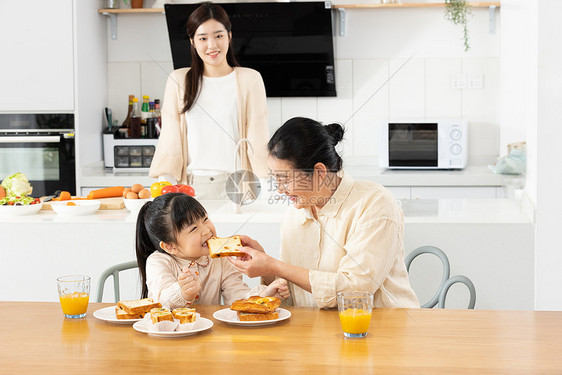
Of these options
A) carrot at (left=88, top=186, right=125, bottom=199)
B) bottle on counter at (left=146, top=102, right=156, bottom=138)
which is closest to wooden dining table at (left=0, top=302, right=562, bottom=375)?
carrot at (left=88, top=186, right=125, bottom=199)

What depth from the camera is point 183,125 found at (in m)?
3.04

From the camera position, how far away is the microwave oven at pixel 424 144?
404cm

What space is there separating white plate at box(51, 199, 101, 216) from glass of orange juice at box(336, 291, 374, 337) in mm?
1536

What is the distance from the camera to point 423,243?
8.02ft

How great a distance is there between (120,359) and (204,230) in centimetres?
55

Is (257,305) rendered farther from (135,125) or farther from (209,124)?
(135,125)

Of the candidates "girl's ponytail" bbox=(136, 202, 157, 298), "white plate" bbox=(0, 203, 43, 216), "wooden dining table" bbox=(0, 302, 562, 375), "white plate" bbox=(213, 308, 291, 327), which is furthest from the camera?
"white plate" bbox=(0, 203, 43, 216)

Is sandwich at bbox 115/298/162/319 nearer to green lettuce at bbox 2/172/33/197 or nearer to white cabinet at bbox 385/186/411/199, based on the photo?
green lettuce at bbox 2/172/33/197

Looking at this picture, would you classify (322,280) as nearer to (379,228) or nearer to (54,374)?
(379,228)

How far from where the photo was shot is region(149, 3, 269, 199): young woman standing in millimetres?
3008

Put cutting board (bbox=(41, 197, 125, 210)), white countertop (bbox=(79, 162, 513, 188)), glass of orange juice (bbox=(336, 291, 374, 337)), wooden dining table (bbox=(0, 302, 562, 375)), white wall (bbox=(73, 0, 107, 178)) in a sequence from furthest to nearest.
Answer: white wall (bbox=(73, 0, 107, 178)) → white countertop (bbox=(79, 162, 513, 188)) → cutting board (bbox=(41, 197, 125, 210)) → glass of orange juice (bbox=(336, 291, 374, 337)) → wooden dining table (bbox=(0, 302, 562, 375))

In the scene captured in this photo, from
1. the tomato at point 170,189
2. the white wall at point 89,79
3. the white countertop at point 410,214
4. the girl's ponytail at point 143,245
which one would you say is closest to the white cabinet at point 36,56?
the white wall at point 89,79

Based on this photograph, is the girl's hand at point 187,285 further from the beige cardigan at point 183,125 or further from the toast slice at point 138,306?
the beige cardigan at point 183,125

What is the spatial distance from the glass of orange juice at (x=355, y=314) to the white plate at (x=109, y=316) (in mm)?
469
